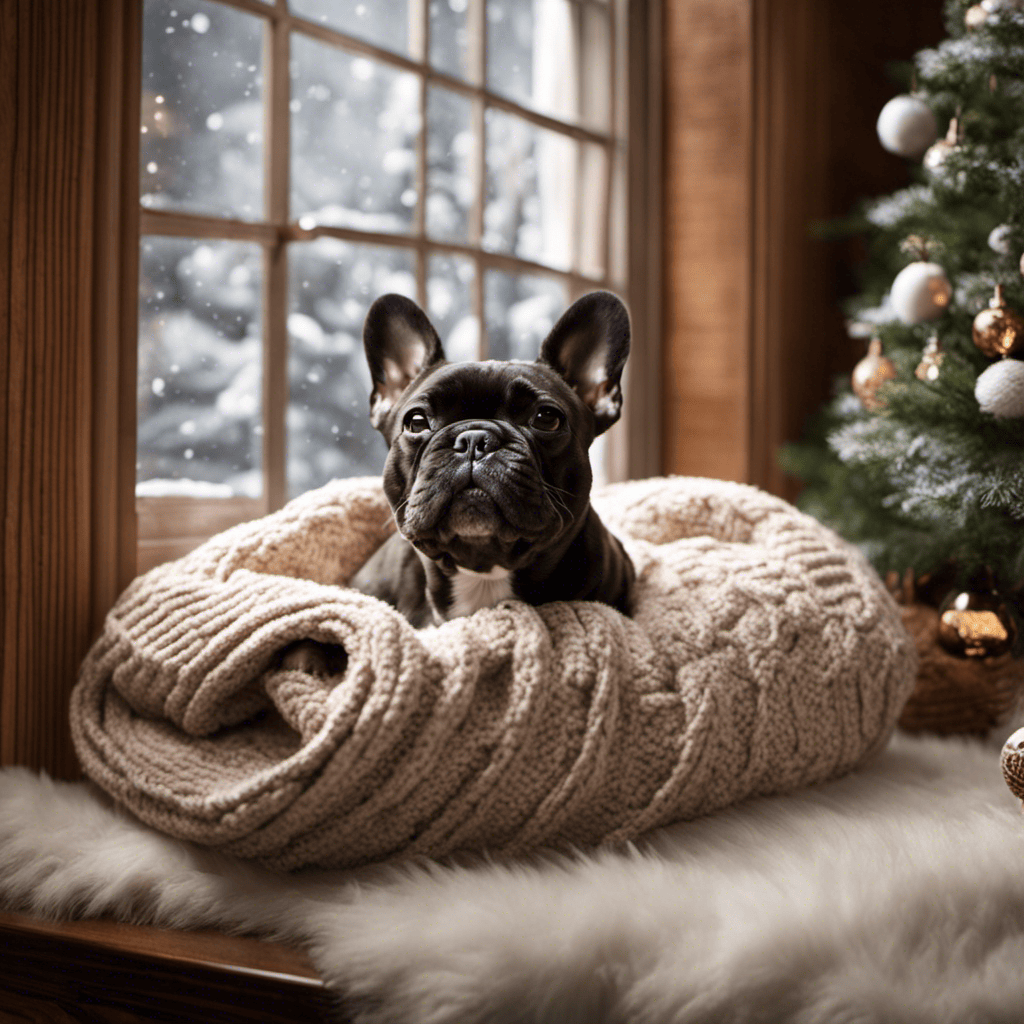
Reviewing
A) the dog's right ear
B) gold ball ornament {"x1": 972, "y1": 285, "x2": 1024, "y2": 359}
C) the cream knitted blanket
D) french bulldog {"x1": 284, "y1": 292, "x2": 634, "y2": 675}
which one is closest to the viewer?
the cream knitted blanket

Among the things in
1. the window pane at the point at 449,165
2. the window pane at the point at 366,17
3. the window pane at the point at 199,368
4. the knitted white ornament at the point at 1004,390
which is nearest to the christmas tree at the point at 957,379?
the knitted white ornament at the point at 1004,390

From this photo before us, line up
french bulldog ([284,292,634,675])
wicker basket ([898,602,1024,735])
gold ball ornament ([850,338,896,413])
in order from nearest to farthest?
french bulldog ([284,292,634,675]) < wicker basket ([898,602,1024,735]) < gold ball ornament ([850,338,896,413])

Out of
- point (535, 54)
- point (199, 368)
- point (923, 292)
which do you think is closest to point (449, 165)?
point (535, 54)

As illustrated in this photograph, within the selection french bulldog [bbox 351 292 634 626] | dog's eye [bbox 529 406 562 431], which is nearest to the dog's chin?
french bulldog [bbox 351 292 634 626]

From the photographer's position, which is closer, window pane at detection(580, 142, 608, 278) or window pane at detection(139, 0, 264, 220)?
window pane at detection(139, 0, 264, 220)

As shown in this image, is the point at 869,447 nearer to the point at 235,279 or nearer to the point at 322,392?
the point at 322,392

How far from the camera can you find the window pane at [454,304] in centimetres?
202

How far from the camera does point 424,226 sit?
2000 mm

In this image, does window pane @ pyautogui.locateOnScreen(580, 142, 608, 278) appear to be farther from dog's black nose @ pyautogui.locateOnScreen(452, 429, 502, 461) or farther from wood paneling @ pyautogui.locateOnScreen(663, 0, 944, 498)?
dog's black nose @ pyautogui.locateOnScreen(452, 429, 502, 461)

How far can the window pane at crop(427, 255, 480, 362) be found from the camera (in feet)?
6.63

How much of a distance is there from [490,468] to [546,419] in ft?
0.49

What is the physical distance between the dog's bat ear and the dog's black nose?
0.25 m

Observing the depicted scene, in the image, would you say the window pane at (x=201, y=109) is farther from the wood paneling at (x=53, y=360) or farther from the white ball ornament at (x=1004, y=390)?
the white ball ornament at (x=1004, y=390)

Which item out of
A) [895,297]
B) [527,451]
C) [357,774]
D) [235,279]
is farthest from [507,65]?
[357,774]
